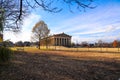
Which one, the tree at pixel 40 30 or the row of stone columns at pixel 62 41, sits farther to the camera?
the row of stone columns at pixel 62 41

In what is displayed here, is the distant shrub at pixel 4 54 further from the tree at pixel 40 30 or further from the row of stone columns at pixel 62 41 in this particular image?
the row of stone columns at pixel 62 41

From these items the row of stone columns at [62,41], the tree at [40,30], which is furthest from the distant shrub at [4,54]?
the row of stone columns at [62,41]

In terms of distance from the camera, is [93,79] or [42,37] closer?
[93,79]

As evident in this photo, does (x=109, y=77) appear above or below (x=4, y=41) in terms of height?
below

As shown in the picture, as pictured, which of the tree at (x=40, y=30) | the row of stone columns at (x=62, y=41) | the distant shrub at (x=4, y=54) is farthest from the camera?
the row of stone columns at (x=62, y=41)

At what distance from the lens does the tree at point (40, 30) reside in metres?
59.7

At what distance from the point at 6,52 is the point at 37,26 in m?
51.1

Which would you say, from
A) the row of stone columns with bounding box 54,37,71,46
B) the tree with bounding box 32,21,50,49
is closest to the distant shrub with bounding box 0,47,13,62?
the tree with bounding box 32,21,50,49

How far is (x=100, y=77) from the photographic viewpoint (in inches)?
395

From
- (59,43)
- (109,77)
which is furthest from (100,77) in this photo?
(59,43)

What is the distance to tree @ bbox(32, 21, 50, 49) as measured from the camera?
196 ft

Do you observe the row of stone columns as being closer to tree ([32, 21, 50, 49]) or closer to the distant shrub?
tree ([32, 21, 50, 49])

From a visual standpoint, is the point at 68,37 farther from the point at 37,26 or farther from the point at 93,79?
the point at 93,79

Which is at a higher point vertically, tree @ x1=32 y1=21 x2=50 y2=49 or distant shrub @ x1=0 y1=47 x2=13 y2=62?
tree @ x1=32 y1=21 x2=50 y2=49
